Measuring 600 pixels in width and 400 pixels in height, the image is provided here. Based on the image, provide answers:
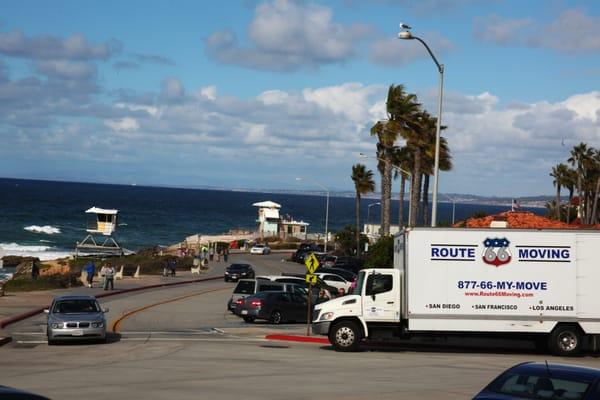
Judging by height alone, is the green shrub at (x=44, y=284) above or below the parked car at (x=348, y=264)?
below

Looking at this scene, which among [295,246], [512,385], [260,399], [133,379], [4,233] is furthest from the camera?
[4,233]

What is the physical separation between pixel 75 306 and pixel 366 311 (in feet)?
29.3

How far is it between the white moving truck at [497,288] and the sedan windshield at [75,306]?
7720mm

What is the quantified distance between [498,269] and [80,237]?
12793 centimetres

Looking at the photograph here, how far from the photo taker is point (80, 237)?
146375 mm

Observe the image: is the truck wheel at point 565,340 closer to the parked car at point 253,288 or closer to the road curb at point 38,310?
the parked car at point 253,288

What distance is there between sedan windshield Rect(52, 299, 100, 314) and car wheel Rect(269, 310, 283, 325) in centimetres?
889

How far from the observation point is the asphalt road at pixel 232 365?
17141 mm

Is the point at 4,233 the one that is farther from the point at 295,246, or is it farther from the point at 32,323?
the point at 32,323

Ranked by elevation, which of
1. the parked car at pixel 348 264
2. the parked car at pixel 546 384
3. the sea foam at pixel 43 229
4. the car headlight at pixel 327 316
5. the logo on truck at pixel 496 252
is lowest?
the car headlight at pixel 327 316

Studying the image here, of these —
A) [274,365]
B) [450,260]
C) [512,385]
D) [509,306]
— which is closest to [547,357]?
[509,306]

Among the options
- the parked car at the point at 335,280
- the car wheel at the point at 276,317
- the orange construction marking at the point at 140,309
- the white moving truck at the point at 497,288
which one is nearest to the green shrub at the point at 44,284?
the orange construction marking at the point at 140,309

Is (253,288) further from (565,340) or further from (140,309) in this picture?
(565,340)

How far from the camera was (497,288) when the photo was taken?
82.6 feet
